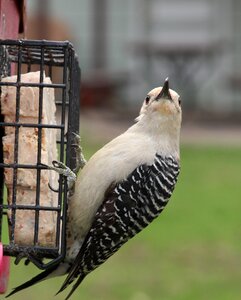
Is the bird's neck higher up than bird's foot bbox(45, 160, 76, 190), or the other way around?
the bird's neck

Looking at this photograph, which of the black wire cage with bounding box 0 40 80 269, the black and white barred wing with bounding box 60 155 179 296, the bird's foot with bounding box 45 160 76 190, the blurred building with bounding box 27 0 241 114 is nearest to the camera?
the black wire cage with bounding box 0 40 80 269

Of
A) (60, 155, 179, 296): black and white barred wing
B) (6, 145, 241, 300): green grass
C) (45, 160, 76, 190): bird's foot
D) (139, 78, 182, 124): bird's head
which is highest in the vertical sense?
(139, 78, 182, 124): bird's head

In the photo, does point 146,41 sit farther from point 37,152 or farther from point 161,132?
point 37,152

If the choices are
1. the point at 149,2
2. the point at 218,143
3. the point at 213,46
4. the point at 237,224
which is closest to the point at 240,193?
the point at 237,224

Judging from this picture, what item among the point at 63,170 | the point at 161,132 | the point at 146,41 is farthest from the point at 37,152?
the point at 146,41

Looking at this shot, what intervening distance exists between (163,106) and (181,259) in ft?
15.7

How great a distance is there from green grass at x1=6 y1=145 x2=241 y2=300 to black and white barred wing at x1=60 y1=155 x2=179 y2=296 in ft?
10.6

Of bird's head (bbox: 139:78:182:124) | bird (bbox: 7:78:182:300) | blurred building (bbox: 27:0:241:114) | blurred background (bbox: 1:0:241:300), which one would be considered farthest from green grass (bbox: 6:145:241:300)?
blurred building (bbox: 27:0:241:114)

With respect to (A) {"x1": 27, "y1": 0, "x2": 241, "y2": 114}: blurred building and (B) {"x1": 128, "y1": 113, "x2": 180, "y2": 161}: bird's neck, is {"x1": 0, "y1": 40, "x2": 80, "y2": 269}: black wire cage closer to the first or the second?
(B) {"x1": 128, "y1": 113, "x2": 180, "y2": 161}: bird's neck

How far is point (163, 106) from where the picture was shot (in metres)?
5.38

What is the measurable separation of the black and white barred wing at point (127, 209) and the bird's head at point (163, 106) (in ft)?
0.75

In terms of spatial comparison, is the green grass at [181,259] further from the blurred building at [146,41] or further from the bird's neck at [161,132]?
the blurred building at [146,41]

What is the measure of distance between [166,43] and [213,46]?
97 cm

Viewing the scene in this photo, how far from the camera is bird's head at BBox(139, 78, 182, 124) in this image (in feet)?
17.5
